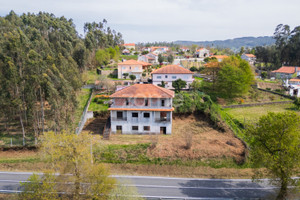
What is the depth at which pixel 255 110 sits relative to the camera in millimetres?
44719

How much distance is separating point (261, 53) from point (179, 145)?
82.9 m

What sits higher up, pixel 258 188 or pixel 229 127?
pixel 229 127

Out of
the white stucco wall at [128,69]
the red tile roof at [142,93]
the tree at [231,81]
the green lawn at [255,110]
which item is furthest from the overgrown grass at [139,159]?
the white stucco wall at [128,69]

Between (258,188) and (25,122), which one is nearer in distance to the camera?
(258,188)

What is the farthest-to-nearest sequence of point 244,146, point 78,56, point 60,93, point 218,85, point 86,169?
point 78,56
point 218,85
point 60,93
point 244,146
point 86,169

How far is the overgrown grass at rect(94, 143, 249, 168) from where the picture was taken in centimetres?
2428

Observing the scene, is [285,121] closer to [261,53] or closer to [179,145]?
[179,145]

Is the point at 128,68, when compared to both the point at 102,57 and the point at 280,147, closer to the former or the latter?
the point at 102,57

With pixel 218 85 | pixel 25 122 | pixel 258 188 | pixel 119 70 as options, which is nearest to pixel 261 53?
pixel 218 85

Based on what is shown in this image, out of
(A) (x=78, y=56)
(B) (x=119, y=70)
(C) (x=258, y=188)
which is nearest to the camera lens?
(C) (x=258, y=188)

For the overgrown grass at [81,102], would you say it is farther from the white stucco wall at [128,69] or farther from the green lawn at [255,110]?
the green lawn at [255,110]

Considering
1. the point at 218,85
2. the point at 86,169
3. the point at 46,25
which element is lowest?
the point at 86,169

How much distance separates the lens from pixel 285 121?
16906mm

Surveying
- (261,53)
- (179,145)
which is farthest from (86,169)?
(261,53)
